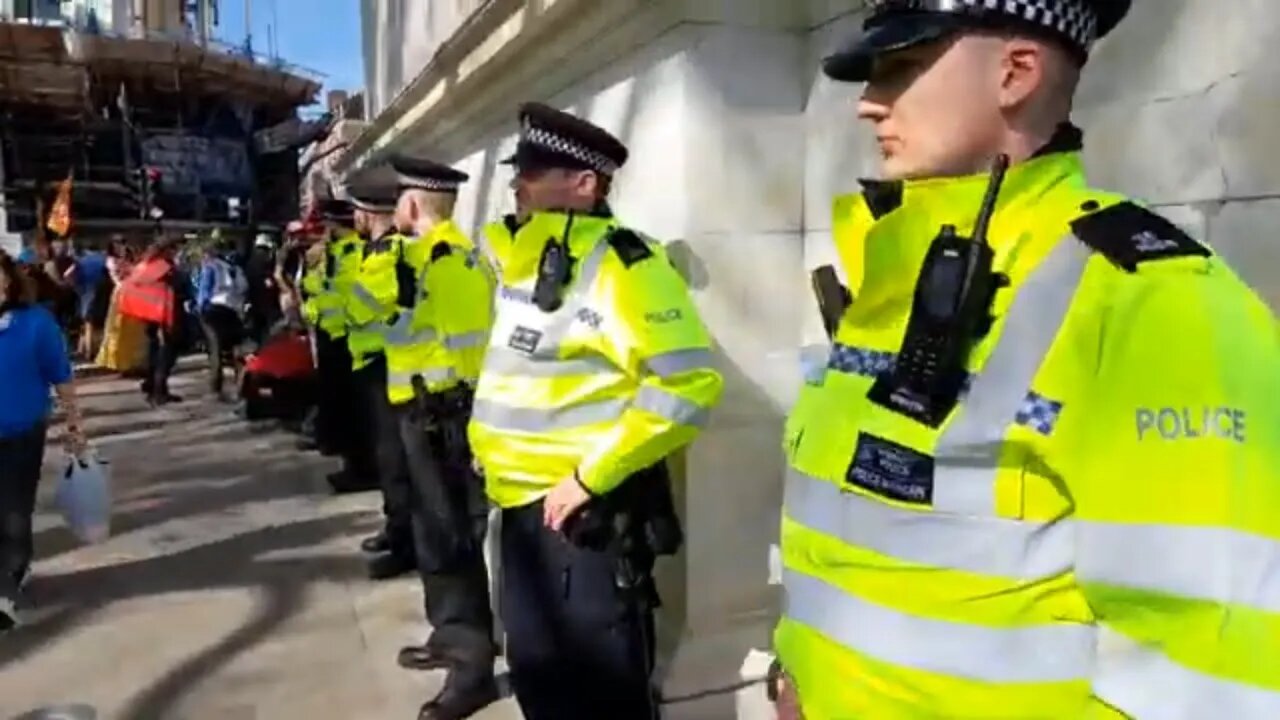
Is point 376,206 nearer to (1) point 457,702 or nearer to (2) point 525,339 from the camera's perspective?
(1) point 457,702

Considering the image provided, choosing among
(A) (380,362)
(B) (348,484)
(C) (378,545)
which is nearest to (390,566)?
(C) (378,545)

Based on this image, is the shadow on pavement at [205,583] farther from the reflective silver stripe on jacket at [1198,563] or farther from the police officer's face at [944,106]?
the reflective silver stripe on jacket at [1198,563]

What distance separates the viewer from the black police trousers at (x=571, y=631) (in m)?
2.77

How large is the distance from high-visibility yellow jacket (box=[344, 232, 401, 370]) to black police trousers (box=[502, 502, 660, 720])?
7.13 ft

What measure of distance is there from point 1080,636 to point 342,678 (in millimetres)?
3755

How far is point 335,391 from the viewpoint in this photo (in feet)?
27.1

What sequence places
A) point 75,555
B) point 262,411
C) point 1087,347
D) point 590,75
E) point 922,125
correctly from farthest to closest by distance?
point 262,411
point 75,555
point 590,75
point 922,125
point 1087,347

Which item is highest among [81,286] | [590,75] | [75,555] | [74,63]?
[74,63]

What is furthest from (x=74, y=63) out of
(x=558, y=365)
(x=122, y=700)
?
(x=558, y=365)

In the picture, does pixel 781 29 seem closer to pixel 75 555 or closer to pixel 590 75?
pixel 590 75

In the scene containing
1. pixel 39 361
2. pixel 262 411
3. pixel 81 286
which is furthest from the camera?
pixel 81 286

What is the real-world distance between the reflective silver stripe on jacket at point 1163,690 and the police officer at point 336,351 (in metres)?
6.43

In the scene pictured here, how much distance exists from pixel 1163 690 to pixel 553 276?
1961 millimetres

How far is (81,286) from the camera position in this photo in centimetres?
1684
